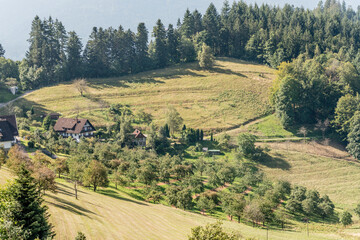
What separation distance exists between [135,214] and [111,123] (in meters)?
54.2

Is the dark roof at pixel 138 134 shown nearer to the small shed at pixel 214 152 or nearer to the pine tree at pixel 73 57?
the small shed at pixel 214 152

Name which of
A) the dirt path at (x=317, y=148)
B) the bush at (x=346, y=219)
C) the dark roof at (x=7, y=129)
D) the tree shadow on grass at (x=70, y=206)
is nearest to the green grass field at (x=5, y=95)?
the dark roof at (x=7, y=129)

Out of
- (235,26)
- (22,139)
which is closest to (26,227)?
(22,139)

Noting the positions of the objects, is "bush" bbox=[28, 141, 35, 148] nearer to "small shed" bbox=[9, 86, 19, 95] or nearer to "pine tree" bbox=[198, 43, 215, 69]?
"small shed" bbox=[9, 86, 19, 95]

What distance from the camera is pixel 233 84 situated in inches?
4707

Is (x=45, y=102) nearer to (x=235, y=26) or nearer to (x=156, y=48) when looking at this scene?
(x=156, y=48)

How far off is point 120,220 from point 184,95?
78.6m

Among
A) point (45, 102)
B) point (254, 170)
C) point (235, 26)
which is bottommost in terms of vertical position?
point (254, 170)

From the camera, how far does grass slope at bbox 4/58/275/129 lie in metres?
102

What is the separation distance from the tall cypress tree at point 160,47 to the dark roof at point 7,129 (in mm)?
77014

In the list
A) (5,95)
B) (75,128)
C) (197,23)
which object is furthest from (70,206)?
(197,23)

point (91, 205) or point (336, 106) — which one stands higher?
point (336, 106)

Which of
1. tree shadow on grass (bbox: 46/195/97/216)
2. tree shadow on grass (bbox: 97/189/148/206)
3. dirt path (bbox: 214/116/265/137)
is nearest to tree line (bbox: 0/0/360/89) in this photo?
dirt path (bbox: 214/116/265/137)

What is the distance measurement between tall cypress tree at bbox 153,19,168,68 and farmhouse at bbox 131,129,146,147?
59.3 meters
